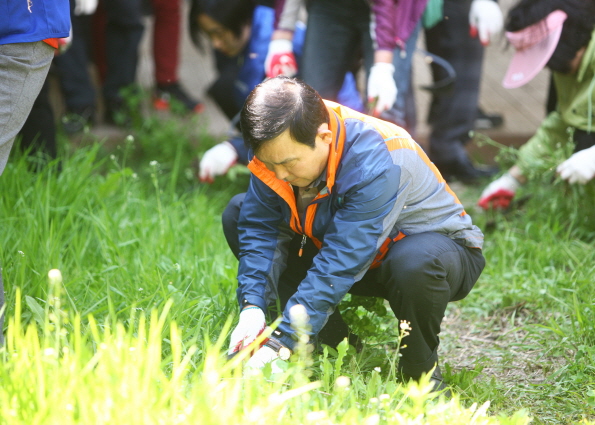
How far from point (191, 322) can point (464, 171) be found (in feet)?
7.04

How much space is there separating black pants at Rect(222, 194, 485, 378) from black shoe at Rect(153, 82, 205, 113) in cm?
267

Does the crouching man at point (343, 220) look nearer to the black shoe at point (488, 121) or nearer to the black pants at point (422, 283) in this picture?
the black pants at point (422, 283)

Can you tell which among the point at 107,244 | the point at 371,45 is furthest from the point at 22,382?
the point at 371,45

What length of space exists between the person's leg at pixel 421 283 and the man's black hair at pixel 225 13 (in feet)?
6.37

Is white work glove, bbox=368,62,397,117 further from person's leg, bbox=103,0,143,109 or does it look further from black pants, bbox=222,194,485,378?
person's leg, bbox=103,0,143,109

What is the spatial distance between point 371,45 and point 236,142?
811 mm

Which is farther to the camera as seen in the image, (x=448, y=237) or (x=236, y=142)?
(x=236, y=142)

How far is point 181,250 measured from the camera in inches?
100

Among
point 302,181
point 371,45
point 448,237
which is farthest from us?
point 371,45

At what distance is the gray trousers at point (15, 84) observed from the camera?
172 centimetres

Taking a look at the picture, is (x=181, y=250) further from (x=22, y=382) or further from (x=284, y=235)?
(x=22, y=382)

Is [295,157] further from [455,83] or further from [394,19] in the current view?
[455,83]

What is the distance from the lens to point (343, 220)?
5.55 feet

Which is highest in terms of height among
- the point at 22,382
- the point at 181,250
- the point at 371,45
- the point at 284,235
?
the point at 371,45
